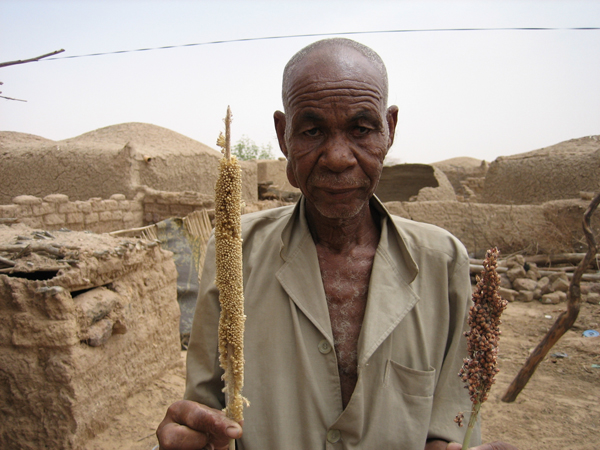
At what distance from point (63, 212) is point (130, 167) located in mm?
2675

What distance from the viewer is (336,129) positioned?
131 centimetres

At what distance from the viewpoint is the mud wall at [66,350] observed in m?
2.56

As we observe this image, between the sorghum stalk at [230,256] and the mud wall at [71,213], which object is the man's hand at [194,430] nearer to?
the sorghum stalk at [230,256]

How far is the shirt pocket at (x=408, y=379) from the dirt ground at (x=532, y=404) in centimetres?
227

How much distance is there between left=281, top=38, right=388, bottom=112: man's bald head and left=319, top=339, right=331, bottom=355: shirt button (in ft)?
2.38

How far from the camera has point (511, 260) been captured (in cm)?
830

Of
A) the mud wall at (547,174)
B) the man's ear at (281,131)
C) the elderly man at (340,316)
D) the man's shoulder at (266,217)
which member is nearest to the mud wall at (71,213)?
the man's shoulder at (266,217)

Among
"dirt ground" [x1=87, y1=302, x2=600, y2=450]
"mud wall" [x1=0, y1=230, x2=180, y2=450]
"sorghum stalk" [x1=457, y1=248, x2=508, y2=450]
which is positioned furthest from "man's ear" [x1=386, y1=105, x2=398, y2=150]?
"dirt ground" [x1=87, y1=302, x2=600, y2=450]

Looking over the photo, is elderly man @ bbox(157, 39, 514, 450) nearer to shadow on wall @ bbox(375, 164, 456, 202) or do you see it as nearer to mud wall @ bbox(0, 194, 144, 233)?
mud wall @ bbox(0, 194, 144, 233)

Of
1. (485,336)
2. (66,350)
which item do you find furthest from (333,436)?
(66,350)

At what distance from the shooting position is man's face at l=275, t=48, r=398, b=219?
1306 mm

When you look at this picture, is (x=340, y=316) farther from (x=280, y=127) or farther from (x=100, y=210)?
(x=100, y=210)

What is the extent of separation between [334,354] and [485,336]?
18.4 inches

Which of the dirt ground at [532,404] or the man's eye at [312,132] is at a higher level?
the man's eye at [312,132]
